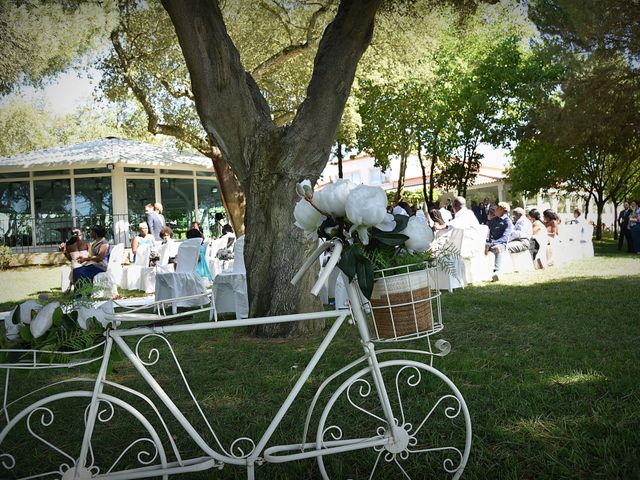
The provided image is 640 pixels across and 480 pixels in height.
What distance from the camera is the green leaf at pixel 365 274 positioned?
92.9 inches

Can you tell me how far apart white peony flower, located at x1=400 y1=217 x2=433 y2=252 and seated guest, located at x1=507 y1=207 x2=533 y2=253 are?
35.9 feet

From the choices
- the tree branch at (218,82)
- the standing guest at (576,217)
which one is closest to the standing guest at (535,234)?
the standing guest at (576,217)

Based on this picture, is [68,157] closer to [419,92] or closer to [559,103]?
[419,92]

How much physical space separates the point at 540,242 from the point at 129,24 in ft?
38.9

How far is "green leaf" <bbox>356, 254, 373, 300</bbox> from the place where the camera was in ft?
7.74

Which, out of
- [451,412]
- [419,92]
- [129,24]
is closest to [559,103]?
[419,92]

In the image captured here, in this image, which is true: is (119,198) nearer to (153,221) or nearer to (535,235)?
(153,221)

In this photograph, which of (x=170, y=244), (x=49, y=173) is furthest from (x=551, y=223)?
(x=49, y=173)

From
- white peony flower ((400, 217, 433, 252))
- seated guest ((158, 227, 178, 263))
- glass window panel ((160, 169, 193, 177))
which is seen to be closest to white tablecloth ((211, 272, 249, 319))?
seated guest ((158, 227, 178, 263))

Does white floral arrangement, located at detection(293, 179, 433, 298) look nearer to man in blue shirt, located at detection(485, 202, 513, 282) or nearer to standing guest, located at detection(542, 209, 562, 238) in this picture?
man in blue shirt, located at detection(485, 202, 513, 282)

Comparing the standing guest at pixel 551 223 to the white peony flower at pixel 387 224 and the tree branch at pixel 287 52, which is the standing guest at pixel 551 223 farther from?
the white peony flower at pixel 387 224

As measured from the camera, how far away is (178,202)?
87.7ft

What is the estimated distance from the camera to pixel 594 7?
13820 millimetres

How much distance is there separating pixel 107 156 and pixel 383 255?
22.5 meters
